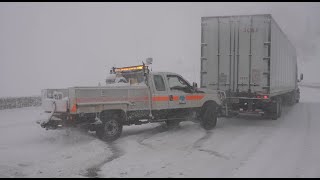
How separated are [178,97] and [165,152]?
319 centimetres

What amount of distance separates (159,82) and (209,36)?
3.75 meters

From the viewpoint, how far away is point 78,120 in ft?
30.7

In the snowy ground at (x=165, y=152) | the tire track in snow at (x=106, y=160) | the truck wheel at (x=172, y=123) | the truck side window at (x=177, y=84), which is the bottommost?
the tire track in snow at (x=106, y=160)

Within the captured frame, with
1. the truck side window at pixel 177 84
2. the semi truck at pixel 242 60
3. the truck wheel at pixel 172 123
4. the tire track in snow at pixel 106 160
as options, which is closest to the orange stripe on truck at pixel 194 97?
the truck side window at pixel 177 84

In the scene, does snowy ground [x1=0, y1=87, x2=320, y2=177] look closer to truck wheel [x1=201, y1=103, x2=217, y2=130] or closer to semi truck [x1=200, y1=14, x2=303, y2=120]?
truck wheel [x1=201, y1=103, x2=217, y2=130]

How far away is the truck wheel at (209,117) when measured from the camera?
39.9 feet

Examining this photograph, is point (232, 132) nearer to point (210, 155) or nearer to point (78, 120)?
point (210, 155)

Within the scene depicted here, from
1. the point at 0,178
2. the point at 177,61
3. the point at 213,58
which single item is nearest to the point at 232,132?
the point at 213,58

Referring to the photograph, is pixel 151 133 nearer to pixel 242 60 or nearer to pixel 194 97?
pixel 194 97

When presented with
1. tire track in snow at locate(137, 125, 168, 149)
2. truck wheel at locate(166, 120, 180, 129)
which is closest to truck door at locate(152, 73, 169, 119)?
tire track in snow at locate(137, 125, 168, 149)

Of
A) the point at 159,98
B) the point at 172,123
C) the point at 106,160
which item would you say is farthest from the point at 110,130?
the point at 172,123

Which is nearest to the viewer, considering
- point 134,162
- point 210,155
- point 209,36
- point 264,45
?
point 134,162

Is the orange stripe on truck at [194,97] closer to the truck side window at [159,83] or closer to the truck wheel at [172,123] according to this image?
the truck wheel at [172,123]

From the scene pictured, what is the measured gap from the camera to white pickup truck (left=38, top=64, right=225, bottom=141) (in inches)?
368
